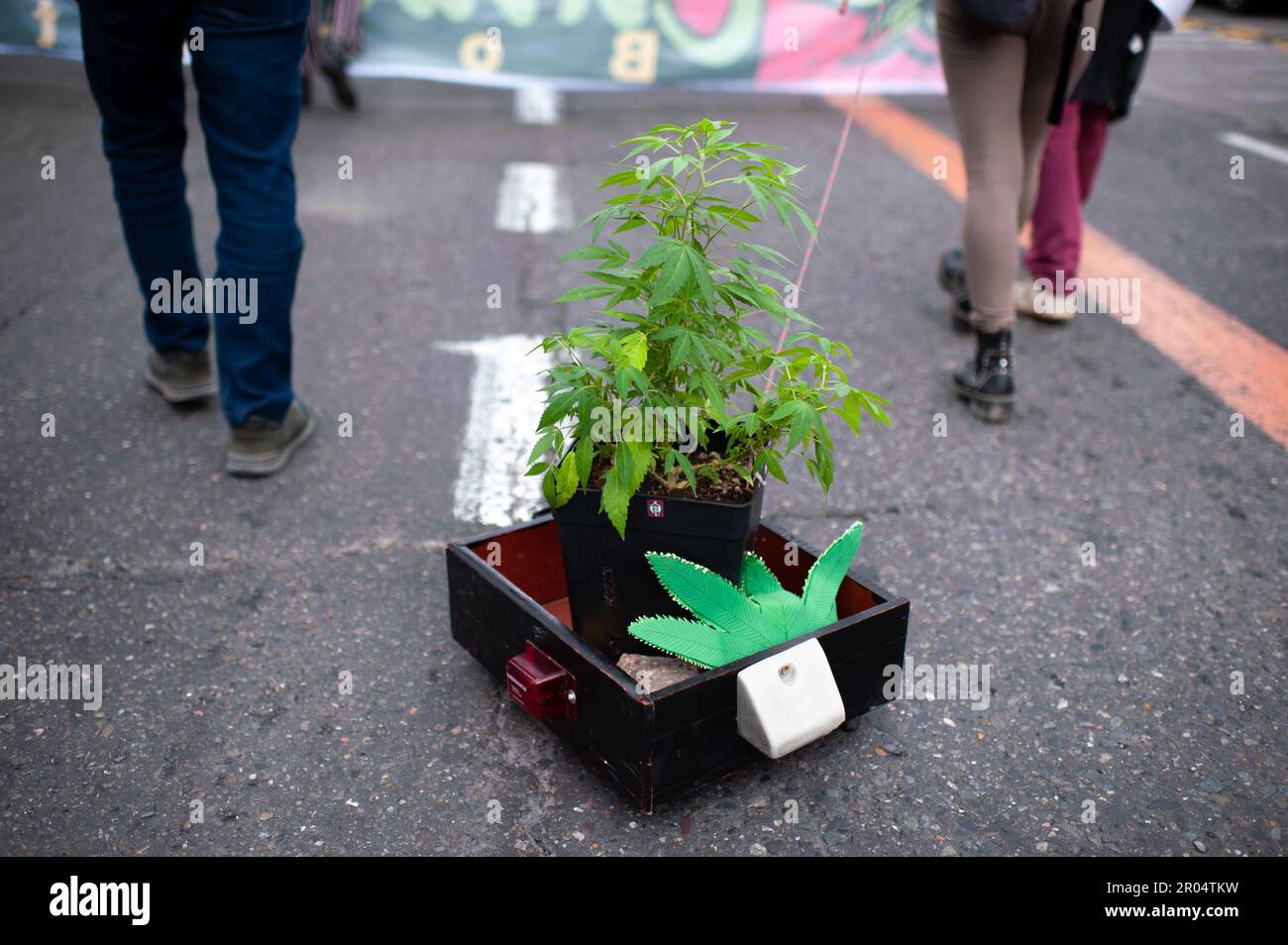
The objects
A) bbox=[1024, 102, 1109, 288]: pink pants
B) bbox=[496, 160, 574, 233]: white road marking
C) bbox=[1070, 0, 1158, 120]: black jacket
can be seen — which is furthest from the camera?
bbox=[496, 160, 574, 233]: white road marking

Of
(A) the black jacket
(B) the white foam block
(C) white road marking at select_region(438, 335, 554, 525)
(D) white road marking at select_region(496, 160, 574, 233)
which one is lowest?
(C) white road marking at select_region(438, 335, 554, 525)

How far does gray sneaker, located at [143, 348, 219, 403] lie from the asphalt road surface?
6 cm

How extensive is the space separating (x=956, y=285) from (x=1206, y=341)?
2.82 ft

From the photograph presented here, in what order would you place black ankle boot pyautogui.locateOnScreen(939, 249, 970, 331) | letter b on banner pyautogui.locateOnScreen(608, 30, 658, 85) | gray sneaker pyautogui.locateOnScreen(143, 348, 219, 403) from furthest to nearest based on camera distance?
letter b on banner pyautogui.locateOnScreen(608, 30, 658, 85), black ankle boot pyautogui.locateOnScreen(939, 249, 970, 331), gray sneaker pyautogui.locateOnScreen(143, 348, 219, 403)

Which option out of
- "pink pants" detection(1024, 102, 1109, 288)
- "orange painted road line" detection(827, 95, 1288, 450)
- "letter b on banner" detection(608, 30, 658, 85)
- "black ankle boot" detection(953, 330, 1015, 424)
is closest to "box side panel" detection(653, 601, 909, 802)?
"black ankle boot" detection(953, 330, 1015, 424)

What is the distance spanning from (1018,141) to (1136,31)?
0.84 meters

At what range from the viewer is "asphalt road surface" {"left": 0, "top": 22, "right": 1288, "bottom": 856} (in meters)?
1.95

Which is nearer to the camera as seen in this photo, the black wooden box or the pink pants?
the black wooden box

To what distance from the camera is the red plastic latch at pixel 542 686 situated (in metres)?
1.98

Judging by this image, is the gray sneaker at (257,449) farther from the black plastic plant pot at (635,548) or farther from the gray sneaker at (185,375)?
the black plastic plant pot at (635,548)

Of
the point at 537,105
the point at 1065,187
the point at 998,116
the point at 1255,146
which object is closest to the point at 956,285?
the point at 1065,187

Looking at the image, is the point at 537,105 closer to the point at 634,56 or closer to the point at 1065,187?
the point at 634,56

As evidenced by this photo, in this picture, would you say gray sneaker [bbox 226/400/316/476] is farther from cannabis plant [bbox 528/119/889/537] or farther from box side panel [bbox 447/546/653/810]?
cannabis plant [bbox 528/119/889/537]

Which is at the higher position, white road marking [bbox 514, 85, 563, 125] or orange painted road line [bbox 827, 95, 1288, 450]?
orange painted road line [bbox 827, 95, 1288, 450]
